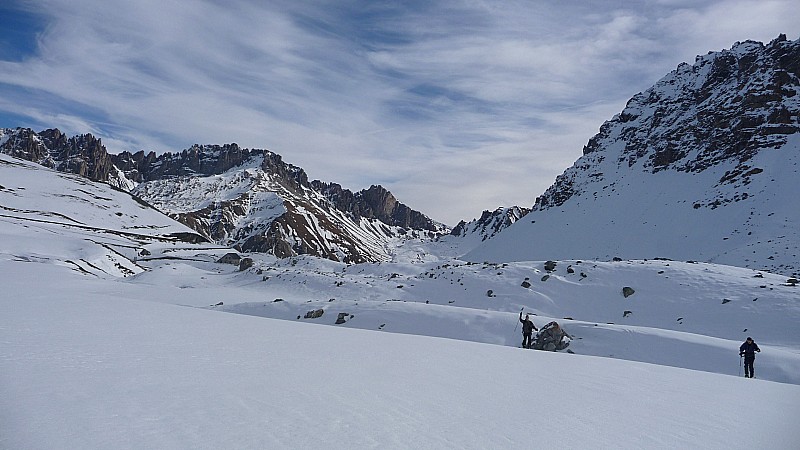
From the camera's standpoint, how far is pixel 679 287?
27797 millimetres

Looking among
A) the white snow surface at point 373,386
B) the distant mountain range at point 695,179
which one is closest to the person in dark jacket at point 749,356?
the white snow surface at point 373,386

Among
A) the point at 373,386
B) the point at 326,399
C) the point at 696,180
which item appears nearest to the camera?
the point at 326,399

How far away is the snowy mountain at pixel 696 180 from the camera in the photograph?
5034 centimetres

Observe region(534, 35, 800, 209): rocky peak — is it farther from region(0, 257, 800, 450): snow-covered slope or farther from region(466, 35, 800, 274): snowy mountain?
region(0, 257, 800, 450): snow-covered slope

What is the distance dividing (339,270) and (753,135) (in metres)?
65.3

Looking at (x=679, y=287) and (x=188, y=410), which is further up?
(x=679, y=287)

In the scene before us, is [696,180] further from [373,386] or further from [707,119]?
[373,386]

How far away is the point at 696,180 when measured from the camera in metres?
66.6

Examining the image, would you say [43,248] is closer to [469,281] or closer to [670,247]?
[469,281]

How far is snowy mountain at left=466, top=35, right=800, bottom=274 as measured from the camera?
5034cm

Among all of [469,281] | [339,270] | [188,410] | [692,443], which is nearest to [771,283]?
[469,281]

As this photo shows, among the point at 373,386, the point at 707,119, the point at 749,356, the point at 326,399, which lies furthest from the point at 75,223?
the point at 707,119

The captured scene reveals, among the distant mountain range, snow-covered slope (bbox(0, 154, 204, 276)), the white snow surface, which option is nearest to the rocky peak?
the distant mountain range

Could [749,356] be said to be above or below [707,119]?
below
